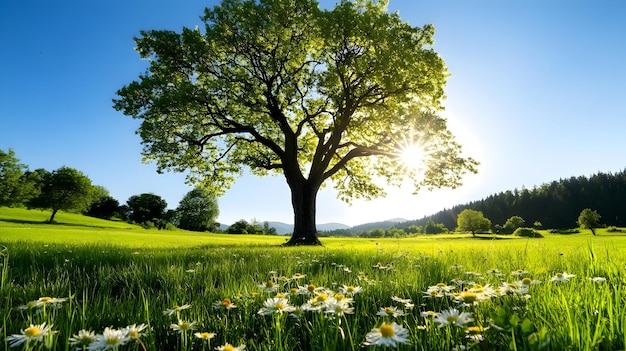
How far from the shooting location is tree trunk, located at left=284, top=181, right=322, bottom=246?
20.4 meters

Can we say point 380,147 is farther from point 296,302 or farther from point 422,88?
point 296,302

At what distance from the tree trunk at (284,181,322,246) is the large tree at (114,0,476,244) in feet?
0.21

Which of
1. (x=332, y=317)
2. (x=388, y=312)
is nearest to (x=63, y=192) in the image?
(x=332, y=317)

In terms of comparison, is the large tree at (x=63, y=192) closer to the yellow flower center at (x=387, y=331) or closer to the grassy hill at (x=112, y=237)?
the grassy hill at (x=112, y=237)

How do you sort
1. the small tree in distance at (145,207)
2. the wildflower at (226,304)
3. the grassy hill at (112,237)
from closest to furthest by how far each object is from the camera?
the wildflower at (226,304), the grassy hill at (112,237), the small tree in distance at (145,207)

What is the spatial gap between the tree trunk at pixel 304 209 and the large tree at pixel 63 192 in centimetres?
5479

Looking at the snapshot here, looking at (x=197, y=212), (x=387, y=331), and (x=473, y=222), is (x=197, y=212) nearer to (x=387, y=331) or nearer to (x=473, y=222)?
(x=473, y=222)

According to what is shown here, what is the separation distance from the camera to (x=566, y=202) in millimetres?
128375

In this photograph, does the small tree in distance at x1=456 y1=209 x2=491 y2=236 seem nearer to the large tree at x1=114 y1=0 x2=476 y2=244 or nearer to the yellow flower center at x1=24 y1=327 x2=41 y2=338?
the large tree at x1=114 y1=0 x2=476 y2=244

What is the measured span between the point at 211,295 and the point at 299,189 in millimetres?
17745

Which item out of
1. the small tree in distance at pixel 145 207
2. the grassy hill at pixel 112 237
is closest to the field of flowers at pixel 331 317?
the grassy hill at pixel 112 237

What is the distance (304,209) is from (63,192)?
56671mm

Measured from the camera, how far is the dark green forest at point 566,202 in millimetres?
122300

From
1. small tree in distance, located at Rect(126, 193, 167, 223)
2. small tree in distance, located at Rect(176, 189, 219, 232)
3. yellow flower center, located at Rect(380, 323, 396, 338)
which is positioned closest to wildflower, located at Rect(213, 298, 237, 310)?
yellow flower center, located at Rect(380, 323, 396, 338)
